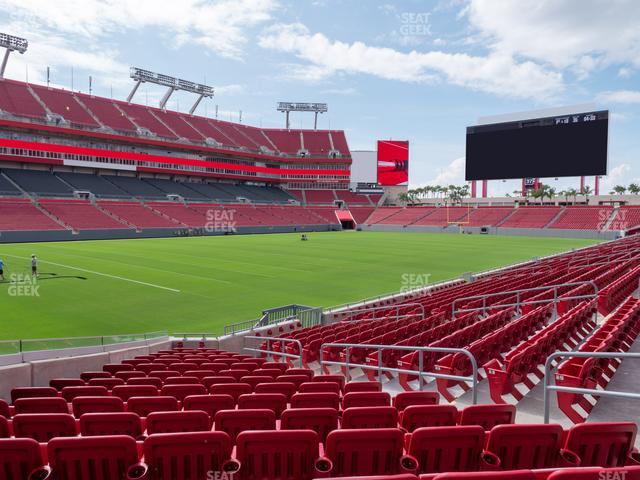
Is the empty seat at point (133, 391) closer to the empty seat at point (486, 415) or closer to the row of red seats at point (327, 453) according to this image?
the row of red seats at point (327, 453)

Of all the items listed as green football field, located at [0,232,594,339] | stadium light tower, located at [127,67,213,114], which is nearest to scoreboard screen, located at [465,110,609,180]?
green football field, located at [0,232,594,339]

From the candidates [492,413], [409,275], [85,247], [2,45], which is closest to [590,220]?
[409,275]

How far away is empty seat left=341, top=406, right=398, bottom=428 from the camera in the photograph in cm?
415

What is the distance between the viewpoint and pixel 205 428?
404 centimetres

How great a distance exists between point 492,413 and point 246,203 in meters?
80.1

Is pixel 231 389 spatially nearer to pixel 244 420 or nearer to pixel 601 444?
pixel 244 420

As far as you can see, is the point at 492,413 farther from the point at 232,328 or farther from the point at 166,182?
the point at 166,182

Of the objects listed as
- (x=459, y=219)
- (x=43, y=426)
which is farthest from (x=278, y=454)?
(x=459, y=219)

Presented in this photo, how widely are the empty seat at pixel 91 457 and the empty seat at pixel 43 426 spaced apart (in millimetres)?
1037

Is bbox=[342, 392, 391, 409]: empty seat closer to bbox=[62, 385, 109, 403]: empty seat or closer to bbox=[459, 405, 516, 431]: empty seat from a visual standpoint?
bbox=[459, 405, 516, 431]: empty seat

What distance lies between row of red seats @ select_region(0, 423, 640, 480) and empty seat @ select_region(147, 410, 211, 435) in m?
0.61

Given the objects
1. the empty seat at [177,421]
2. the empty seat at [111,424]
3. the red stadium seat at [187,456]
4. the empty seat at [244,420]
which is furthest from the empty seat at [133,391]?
the red stadium seat at [187,456]

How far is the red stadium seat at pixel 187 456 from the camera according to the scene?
3246 mm

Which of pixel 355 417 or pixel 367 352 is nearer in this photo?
pixel 355 417
